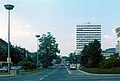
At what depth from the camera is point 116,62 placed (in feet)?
239

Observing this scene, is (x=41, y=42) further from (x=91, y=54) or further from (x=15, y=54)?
(x=91, y=54)

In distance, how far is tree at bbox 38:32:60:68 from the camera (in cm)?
13800

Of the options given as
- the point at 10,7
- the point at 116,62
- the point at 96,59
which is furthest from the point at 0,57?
the point at 10,7

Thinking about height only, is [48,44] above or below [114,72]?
above

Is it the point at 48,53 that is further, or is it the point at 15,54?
the point at 48,53

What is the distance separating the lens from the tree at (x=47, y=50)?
453ft

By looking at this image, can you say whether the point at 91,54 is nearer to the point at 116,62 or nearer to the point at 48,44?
the point at 116,62

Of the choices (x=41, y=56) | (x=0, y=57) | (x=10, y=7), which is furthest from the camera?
(x=41, y=56)

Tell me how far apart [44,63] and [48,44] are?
10424 millimetres

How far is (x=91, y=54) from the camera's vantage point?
95500 millimetres

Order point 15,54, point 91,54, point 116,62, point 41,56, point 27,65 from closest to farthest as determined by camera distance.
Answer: point 116,62
point 27,65
point 91,54
point 15,54
point 41,56

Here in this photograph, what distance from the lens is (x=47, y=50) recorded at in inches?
5640

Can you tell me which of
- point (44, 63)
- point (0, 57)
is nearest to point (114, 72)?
point (0, 57)

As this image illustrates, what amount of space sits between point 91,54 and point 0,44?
5915 centimetres
